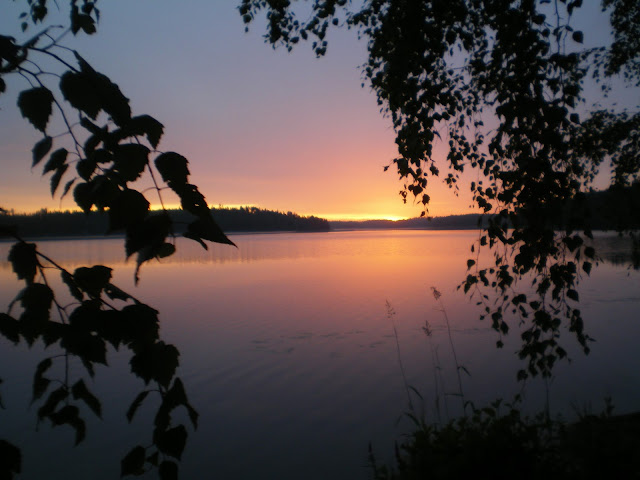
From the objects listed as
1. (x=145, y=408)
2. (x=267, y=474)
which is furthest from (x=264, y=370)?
(x=267, y=474)

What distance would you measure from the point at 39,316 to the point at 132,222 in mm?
355

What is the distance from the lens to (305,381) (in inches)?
298

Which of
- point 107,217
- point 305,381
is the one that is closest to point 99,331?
point 107,217

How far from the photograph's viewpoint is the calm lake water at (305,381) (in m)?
5.49

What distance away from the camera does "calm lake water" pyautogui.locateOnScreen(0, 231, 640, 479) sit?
18.0 feet

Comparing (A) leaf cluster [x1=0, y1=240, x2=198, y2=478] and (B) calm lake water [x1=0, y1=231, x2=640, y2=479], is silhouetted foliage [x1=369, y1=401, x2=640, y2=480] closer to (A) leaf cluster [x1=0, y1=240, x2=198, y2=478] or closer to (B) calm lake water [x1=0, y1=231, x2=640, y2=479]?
(B) calm lake water [x1=0, y1=231, x2=640, y2=479]

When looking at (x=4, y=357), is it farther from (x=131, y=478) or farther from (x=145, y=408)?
(x=131, y=478)

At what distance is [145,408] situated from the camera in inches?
263

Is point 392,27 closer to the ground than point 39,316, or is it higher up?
higher up

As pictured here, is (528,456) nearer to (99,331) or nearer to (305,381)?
(99,331)

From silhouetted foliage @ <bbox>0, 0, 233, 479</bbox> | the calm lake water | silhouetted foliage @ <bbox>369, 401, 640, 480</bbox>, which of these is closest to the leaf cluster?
silhouetted foliage @ <bbox>0, 0, 233, 479</bbox>

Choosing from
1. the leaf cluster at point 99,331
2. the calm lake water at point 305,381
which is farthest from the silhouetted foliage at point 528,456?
the leaf cluster at point 99,331

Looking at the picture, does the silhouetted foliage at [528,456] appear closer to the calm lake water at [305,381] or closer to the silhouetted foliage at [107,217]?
the calm lake water at [305,381]

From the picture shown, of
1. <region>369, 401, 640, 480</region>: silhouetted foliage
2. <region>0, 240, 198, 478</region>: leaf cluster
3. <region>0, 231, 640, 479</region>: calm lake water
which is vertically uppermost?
<region>0, 240, 198, 478</region>: leaf cluster
